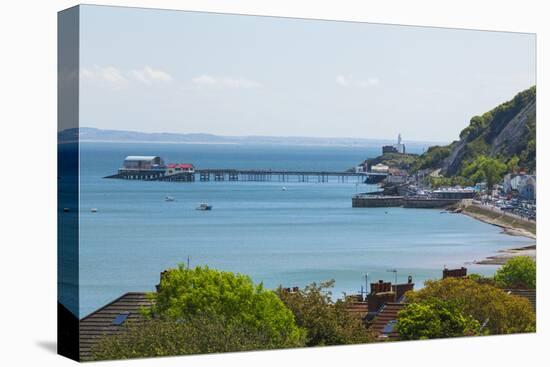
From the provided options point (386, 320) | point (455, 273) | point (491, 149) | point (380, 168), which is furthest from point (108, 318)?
point (491, 149)

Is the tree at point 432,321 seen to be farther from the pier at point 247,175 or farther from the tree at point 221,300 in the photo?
the pier at point 247,175

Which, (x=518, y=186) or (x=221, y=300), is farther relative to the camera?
(x=518, y=186)

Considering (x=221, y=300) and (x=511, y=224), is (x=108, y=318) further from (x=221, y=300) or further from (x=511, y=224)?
(x=511, y=224)

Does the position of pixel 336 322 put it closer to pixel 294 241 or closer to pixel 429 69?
pixel 294 241

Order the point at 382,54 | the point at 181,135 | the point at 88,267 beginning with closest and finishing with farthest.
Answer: the point at 88,267 < the point at 181,135 < the point at 382,54

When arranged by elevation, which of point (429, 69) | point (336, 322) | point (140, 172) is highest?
point (429, 69)

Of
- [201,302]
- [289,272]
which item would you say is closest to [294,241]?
[289,272]

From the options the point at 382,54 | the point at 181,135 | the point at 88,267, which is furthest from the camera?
the point at 382,54
